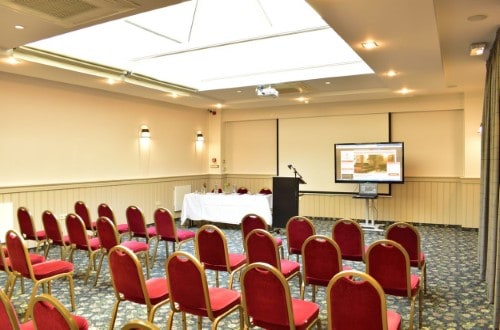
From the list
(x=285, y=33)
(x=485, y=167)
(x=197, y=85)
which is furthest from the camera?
(x=197, y=85)

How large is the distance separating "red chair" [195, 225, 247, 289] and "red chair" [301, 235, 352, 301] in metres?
0.86

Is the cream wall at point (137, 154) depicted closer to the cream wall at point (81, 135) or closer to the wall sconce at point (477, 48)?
the cream wall at point (81, 135)

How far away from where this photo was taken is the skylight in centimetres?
620

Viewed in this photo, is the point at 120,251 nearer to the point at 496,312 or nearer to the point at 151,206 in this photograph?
the point at 496,312

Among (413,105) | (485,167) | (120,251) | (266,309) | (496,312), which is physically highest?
(413,105)

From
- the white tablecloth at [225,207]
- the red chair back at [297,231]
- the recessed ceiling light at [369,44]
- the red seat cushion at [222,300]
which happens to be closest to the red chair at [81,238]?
the red seat cushion at [222,300]

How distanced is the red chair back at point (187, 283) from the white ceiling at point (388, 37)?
234 centimetres

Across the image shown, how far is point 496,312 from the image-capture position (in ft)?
11.6

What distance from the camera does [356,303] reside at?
239cm

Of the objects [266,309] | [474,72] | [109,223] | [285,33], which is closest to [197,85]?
[285,33]

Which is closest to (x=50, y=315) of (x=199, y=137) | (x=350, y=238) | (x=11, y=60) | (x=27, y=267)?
(x=27, y=267)

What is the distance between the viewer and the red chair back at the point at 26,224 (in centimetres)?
548

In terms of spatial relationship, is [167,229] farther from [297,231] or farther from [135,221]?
[297,231]

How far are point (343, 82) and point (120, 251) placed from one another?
237 inches
